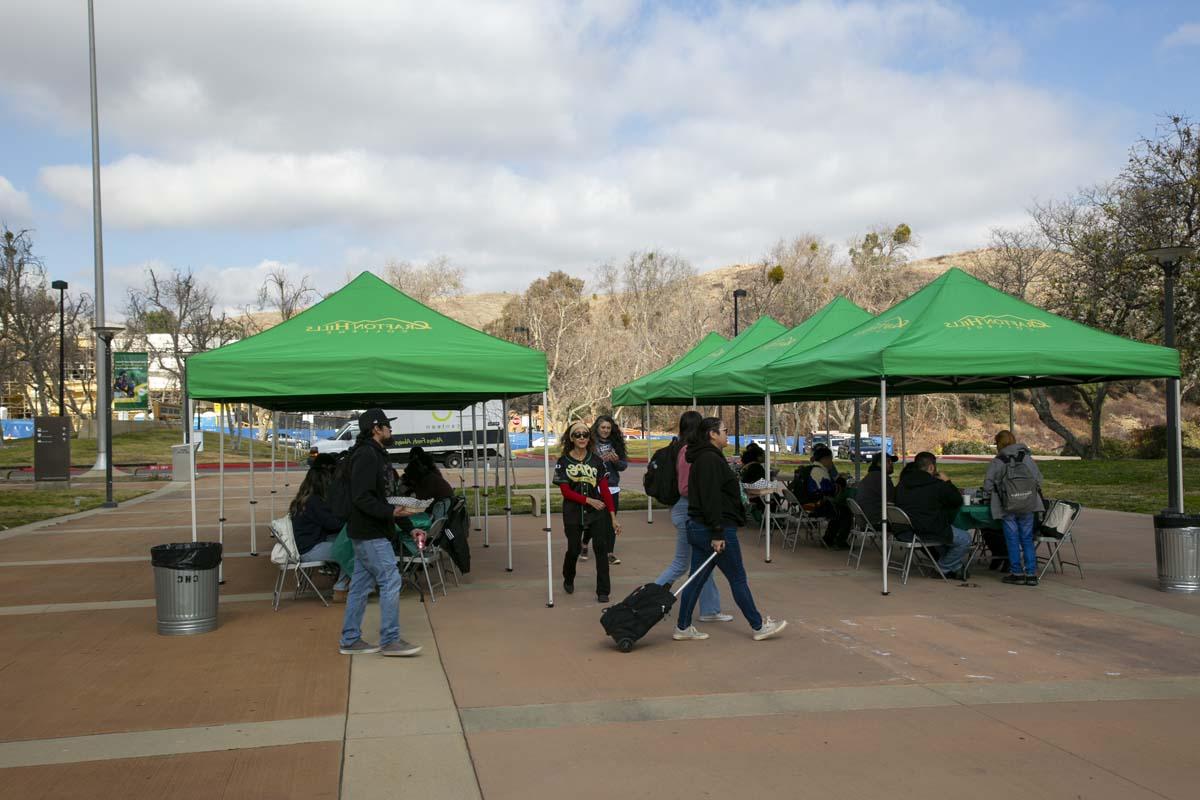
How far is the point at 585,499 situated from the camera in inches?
348

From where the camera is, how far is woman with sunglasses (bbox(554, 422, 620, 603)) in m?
8.86

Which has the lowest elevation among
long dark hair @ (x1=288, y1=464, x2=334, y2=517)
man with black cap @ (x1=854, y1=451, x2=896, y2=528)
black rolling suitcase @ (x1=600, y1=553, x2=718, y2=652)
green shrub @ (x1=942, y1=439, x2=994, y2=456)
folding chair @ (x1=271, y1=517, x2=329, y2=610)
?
green shrub @ (x1=942, y1=439, x2=994, y2=456)

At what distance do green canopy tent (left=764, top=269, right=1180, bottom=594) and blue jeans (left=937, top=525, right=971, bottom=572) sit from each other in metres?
0.97

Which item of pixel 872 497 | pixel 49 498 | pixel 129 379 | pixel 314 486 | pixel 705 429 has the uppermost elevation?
pixel 129 379

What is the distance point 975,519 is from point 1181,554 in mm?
1880

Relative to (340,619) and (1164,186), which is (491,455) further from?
(340,619)

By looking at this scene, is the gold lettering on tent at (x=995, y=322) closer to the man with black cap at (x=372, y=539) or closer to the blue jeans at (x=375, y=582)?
the man with black cap at (x=372, y=539)

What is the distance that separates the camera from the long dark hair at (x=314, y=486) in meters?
9.55

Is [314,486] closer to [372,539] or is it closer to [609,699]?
[372,539]

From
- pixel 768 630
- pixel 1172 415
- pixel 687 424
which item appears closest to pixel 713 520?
pixel 768 630

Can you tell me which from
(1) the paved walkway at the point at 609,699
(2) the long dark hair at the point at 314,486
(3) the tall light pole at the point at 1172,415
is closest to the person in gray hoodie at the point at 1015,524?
(1) the paved walkway at the point at 609,699

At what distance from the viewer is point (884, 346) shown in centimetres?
999

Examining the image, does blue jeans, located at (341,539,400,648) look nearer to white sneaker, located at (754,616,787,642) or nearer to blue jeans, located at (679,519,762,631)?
blue jeans, located at (679,519,762,631)

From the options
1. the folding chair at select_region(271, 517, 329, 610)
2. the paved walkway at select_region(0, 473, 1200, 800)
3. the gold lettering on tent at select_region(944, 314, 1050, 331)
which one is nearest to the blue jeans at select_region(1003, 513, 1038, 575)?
the paved walkway at select_region(0, 473, 1200, 800)
